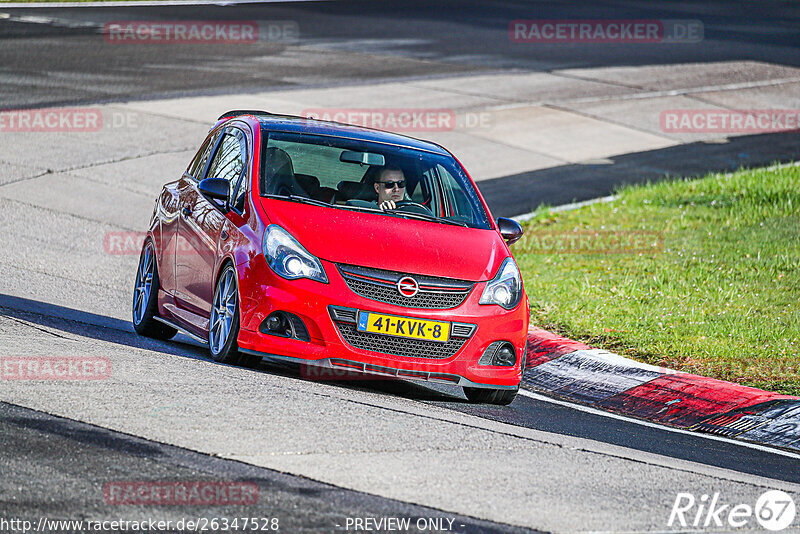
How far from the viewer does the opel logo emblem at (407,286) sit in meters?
8.07

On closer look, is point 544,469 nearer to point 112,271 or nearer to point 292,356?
point 292,356

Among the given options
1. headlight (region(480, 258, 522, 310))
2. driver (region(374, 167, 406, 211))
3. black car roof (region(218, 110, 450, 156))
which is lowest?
headlight (region(480, 258, 522, 310))

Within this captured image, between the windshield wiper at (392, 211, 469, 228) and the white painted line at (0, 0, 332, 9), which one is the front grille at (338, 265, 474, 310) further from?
the white painted line at (0, 0, 332, 9)

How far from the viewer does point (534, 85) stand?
25.2 meters

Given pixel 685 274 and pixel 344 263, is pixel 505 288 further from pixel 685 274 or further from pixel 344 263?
pixel 685 274
